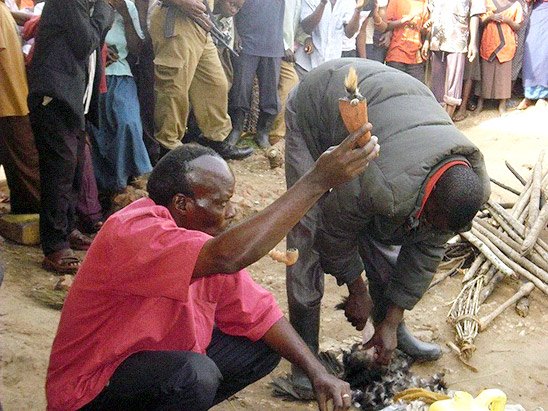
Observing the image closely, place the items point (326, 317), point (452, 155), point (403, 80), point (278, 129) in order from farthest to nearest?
point (278, 129)
point (326, 317)
point (403, 80)
point (452, 155)

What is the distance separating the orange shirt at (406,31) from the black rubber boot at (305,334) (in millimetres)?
6375

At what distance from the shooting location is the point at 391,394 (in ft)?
10.4

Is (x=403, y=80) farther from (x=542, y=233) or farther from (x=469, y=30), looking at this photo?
(x=469, y=30)

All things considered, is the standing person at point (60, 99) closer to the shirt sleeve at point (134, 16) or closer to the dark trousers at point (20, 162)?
the dark trousers at point (20, 162)

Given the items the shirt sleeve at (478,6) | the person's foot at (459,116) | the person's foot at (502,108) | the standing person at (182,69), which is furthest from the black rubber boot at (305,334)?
the person's foot at (502,108)

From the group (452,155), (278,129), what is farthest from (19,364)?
(278,129)

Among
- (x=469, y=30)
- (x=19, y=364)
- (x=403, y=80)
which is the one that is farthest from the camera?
(x=469, y=30)

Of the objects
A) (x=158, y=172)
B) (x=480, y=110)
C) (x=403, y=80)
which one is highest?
(x=403, y=80)

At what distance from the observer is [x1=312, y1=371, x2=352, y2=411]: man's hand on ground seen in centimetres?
240

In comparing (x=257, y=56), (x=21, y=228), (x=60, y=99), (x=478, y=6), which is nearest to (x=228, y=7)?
(x=257, y=56)

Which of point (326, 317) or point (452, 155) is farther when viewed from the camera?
point (326, 317)

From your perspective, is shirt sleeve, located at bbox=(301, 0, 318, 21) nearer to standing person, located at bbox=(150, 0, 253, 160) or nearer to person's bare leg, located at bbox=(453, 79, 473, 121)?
standing person, located at bbox=(150, 0, 253, 160)

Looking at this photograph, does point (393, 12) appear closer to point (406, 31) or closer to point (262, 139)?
point (406, 31)

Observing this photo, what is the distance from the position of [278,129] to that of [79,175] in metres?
3.14
